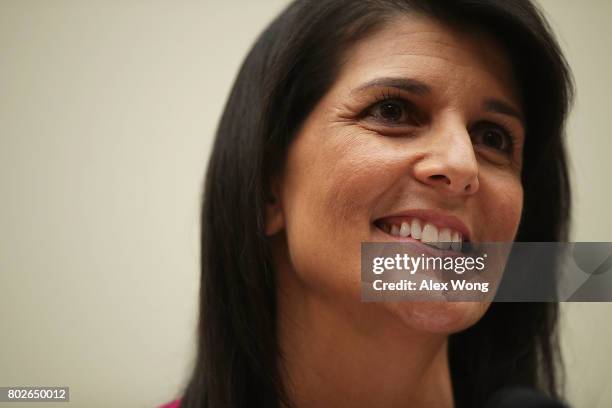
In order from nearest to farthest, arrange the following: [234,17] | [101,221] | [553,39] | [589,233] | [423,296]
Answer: [423,296] → [553,39] → [589,233] → [101,221] → [234,17]

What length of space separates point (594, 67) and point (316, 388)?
684 millimetres

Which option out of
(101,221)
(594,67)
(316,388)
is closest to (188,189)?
(101,221)

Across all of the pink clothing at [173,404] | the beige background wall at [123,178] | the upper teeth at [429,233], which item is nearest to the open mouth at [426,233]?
the upper teeth at [429,233]

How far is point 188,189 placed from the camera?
1169 millimetres

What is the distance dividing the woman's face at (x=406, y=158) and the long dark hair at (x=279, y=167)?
0.10 ft

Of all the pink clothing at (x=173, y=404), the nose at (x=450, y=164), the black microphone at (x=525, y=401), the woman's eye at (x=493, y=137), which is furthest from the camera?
the pink clothing at (x=173, y=404)

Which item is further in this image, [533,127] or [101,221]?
[101,221]

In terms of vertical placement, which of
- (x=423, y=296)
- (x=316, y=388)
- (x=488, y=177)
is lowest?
(x=316, y=388)

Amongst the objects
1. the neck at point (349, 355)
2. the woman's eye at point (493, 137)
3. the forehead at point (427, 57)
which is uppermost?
the forehead at point (427, 57)

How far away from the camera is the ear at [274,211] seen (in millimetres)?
751

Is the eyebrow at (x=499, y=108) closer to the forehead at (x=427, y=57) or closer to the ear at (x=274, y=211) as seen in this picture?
the forehead at (x=427, y=57)

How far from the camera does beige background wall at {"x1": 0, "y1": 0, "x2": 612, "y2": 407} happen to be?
91cm

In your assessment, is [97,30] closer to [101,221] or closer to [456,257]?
[101,221]

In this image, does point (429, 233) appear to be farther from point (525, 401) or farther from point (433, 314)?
point (525, 401)
